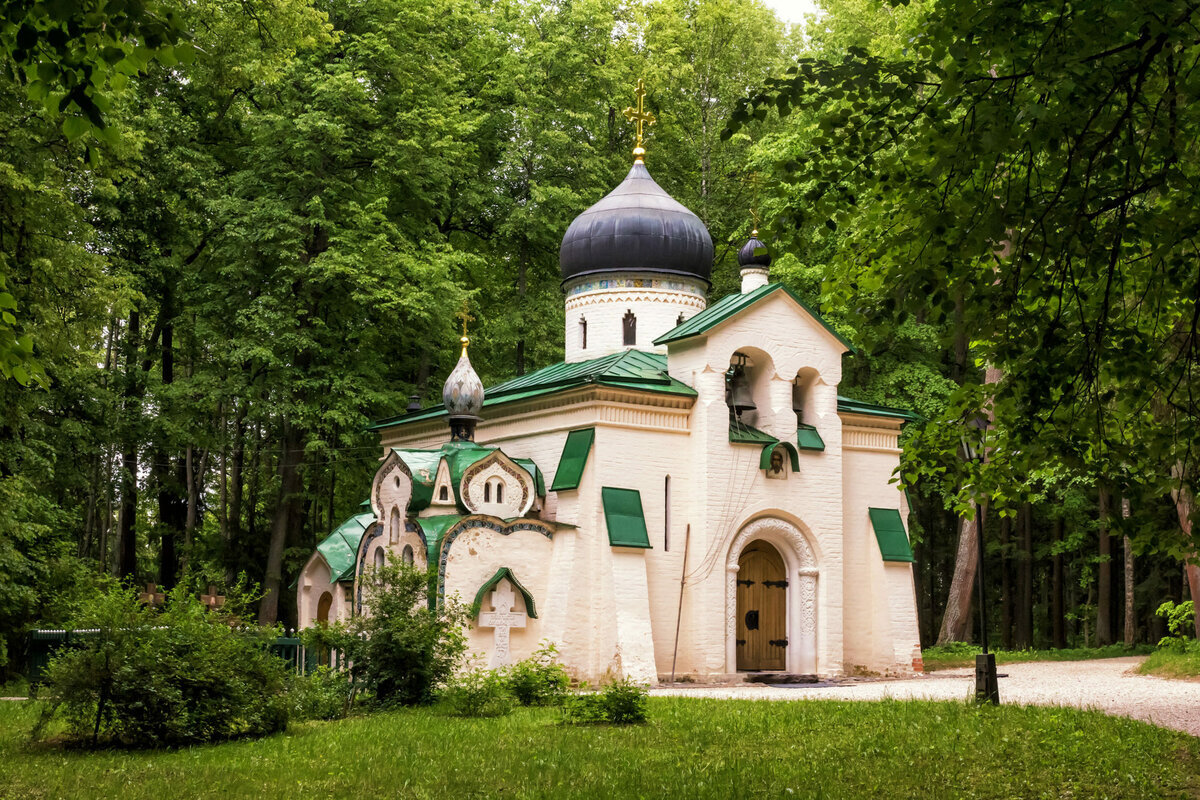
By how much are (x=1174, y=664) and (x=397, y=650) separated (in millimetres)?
12429

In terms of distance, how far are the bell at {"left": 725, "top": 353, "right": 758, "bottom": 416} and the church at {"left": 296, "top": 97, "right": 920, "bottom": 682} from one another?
0.05m

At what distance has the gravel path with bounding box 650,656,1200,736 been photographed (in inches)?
576

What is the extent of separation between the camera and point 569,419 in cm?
2081

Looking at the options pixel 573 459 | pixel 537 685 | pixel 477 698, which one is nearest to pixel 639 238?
pixel 573 459

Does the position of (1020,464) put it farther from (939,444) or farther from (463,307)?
(463,307)

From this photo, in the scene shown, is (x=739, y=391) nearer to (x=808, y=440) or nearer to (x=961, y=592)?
(x=808, y=440)

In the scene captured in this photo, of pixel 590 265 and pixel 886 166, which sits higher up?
pixel 590 265

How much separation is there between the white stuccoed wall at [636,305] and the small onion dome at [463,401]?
11.9 feet

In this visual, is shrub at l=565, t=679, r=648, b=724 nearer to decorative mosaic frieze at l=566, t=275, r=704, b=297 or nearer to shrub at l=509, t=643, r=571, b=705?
shrub at l=509, t=643, r=571, b=705

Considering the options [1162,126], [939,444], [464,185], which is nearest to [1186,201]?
[1162,126]

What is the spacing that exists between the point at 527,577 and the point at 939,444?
10290mm

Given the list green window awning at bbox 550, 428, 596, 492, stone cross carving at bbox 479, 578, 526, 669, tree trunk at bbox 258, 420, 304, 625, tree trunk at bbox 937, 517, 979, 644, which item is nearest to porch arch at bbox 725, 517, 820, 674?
green window awning at bbox 550, 428, 596, 492

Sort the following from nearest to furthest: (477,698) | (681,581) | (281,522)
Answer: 1. (477,698)
2. (681,581)
3. (281,522)

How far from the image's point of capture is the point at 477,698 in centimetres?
1423
